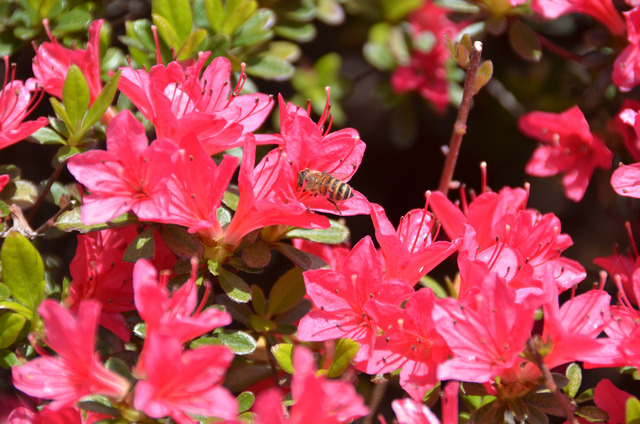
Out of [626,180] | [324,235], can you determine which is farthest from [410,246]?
[626,180]

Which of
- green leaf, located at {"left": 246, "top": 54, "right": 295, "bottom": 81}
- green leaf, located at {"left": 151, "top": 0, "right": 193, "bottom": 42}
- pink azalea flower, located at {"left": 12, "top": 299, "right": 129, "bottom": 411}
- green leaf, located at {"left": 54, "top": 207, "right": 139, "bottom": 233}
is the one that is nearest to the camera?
pink azalea flower, located at {"left": 12, "top": 299, "right": 129, "bottom": 411}

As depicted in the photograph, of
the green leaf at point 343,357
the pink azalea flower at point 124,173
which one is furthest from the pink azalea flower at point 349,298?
the pink azalea flower at point 124,173

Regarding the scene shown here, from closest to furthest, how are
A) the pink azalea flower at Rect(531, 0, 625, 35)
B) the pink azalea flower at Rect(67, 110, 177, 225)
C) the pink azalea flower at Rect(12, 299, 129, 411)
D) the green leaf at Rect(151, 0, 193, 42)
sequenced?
the pink azalea flower at Rect(12, 299, 129, 411) < the pink azalea flower at Rect(67, 110, 177, 225) < the green leaf at Rect(151, 0, 193, 42) < the pink azalea flower at Rect(531, 0, 625, 35)

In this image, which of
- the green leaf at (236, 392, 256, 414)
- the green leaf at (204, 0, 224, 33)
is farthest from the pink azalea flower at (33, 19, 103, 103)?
the green leaf at (236, 392, 256, 414)

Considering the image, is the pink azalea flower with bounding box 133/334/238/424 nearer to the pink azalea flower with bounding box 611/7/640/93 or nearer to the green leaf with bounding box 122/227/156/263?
the green leaf with bounding box 122/227/156/263

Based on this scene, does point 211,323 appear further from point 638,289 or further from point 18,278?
point 638,289

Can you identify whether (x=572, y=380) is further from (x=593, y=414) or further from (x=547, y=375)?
(x=547, y=375)

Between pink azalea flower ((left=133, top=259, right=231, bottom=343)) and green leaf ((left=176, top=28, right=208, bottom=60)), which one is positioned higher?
green leaf ((left=176, top=28, right=208, bottom=60))
